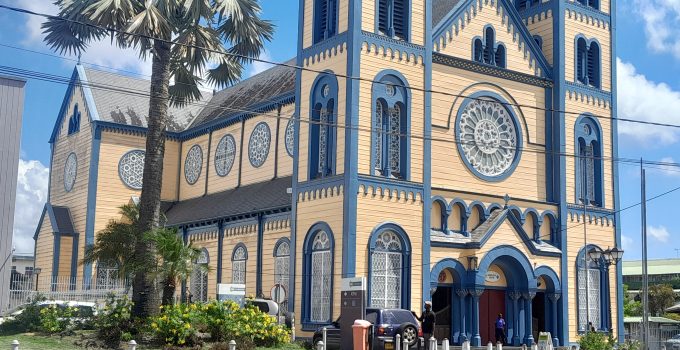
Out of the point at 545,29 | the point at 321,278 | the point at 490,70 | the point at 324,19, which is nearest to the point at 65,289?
the point at 321,278

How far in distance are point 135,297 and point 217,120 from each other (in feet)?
77.9

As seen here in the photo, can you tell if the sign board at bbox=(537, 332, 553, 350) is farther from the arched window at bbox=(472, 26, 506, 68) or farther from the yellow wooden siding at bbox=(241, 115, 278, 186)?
the yellow wooden siding at bbox=(241, 115, 278, 186)

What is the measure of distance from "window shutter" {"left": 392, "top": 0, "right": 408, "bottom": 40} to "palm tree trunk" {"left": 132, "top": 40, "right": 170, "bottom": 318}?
10411mm

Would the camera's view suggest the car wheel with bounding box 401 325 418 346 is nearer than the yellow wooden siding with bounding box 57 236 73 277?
Yes

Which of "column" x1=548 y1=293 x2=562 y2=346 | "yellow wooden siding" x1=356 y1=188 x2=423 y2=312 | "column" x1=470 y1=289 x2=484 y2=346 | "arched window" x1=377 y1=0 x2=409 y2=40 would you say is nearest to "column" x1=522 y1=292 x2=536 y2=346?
"column" x1=548 y1=293 x2=562 y2=346

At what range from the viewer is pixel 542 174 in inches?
1535

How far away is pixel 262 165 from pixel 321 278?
11.8m

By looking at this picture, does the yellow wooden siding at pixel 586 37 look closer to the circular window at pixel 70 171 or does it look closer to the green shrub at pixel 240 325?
the green shrub at pixel 240 325

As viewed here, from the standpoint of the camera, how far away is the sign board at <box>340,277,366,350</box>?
25062 millimetres

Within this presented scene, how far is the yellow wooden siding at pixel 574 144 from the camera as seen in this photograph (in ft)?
128

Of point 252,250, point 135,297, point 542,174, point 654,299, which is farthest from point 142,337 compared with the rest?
point 654,299

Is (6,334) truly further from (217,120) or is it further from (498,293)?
(217,120)

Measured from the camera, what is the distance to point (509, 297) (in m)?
36.8

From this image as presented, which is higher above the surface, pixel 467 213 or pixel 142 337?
pixel 467 213
